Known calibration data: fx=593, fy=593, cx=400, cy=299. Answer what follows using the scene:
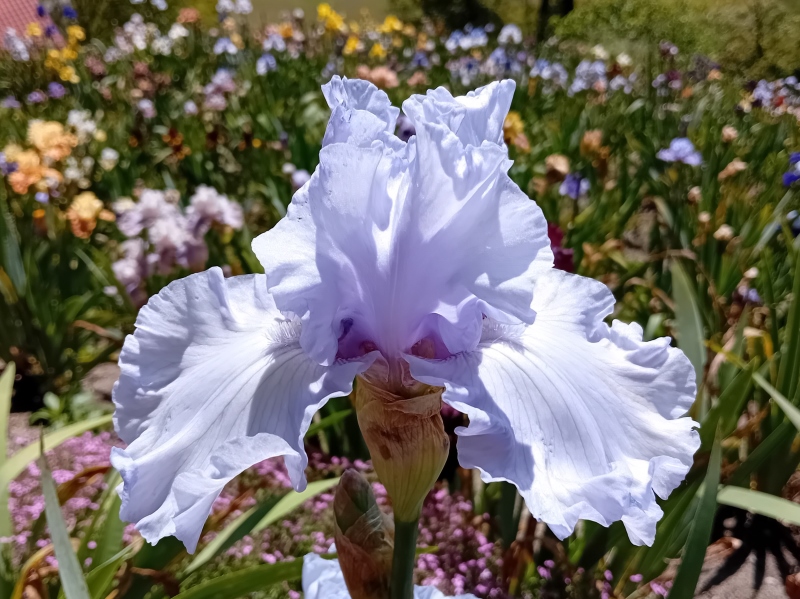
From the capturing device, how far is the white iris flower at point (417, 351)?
0.56m

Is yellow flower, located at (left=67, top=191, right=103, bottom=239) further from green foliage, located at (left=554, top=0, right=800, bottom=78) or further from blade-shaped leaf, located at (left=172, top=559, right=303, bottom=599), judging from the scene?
green foliage, located at (left=554, top=0, right=800, bottom=78)

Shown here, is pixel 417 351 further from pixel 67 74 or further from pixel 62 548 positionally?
pixel 67 74

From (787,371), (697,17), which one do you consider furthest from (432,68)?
(697,17)

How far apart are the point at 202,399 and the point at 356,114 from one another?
13.2 inches

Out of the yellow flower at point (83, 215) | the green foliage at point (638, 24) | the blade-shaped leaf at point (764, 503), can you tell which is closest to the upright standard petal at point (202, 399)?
the blade-shaped leaf at point (764, 503)

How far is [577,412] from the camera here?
1.89ft

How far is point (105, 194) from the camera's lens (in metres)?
3.25

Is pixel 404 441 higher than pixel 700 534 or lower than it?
higher

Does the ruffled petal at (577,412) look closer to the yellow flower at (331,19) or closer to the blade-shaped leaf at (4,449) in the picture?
the blade-shaped leaf at (4,449)

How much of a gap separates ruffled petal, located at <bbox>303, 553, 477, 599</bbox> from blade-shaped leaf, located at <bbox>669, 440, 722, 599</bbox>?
0.31m

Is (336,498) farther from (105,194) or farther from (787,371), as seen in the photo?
(105,194)

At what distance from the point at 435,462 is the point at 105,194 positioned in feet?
10.5

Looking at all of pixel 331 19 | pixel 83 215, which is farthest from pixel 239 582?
pixel 331 19

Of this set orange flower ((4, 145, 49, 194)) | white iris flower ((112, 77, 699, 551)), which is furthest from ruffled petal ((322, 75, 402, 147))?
orange flower ((4, 145, 49, 194))
